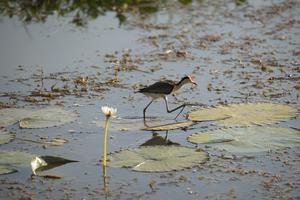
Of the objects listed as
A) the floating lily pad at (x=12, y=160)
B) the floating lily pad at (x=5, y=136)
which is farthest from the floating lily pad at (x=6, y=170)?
the floating lily pad at (x=5, y=136)

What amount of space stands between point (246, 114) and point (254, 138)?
1.79 ft

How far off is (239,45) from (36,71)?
9.26 ft

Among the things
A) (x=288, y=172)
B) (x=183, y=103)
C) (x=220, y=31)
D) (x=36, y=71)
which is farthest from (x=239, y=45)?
(x=288, y=172)

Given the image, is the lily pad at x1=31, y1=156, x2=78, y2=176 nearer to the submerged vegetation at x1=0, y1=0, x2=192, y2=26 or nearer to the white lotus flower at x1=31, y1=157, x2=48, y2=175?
the white lotus flower at x1=31, y1=157, x2=48, y2=175

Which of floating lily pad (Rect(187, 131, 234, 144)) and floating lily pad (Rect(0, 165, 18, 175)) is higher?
floating lily pad (Rect(187, 131, 234, 144))

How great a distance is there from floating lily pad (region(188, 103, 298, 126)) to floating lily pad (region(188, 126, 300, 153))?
16 centimetres

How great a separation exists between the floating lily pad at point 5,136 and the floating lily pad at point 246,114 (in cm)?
177

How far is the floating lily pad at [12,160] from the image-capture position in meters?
5.29

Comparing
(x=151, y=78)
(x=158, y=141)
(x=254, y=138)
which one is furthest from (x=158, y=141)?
(x=151, y=78)

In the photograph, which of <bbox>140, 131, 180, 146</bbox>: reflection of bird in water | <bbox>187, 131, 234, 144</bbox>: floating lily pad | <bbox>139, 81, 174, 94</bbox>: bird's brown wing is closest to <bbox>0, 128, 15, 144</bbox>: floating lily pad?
<bbox>140, 131, 180, 146</bbox>: reflection of bird in water

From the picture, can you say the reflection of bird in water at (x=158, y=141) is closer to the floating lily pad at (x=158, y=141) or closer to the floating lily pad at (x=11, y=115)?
the floating lily pad at (x=158, y=141)

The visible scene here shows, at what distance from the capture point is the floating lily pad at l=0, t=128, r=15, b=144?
5.86m

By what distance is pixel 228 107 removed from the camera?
21.2ft

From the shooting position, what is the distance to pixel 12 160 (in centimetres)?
541
